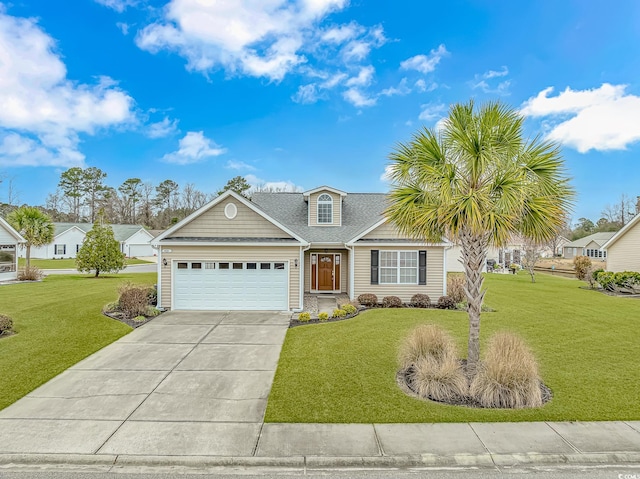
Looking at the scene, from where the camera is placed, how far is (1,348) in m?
9.03

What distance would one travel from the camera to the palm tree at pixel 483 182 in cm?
662

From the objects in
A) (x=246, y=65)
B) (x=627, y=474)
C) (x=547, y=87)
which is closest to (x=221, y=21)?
(x=246, y=65)

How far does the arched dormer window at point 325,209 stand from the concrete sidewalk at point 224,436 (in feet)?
40.1

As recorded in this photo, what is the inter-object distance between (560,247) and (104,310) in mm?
75738

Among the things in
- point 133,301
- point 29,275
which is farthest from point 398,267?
point 29,275

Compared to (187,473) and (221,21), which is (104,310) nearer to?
(187,473)

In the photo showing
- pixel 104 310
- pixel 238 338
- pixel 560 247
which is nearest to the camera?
pixel 238 338

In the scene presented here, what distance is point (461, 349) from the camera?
8.88m

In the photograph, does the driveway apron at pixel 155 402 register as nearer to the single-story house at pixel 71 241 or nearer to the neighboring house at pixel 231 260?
the neighboring house at pixel 231 260

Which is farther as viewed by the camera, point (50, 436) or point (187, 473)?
point (50, 436)

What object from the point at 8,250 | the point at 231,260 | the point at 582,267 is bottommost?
the point at 582,267

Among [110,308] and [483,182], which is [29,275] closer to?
[110,308]

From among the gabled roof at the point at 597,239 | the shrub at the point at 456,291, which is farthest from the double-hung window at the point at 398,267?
the gabled roof at the point at 597,239

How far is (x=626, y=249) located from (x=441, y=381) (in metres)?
23.1
